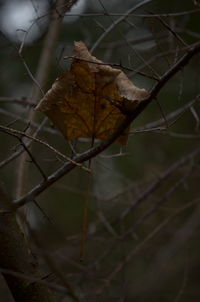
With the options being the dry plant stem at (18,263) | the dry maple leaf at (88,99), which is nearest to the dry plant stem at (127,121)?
the dry maple leaf at (88,99)

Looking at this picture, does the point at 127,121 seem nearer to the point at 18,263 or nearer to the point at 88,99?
the point at 88,99

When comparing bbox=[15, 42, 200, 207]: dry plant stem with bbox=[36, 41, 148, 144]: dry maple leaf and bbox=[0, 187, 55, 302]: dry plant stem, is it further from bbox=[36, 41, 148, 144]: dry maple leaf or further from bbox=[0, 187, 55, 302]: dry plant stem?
bbox=[0, 187, 55, 302]: dry plant stem

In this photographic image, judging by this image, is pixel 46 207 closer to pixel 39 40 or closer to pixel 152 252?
pixel 152 252

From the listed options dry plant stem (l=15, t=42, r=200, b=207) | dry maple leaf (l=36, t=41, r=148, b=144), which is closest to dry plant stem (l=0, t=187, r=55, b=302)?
dry plant stem (l=15, t=42, r=200, b=207)

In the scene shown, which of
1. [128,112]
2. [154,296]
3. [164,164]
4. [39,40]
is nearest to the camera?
[128,112]

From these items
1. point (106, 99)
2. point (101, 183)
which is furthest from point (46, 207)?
point (106, 99)
